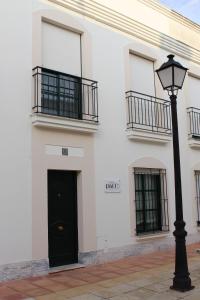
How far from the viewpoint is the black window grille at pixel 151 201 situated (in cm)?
992

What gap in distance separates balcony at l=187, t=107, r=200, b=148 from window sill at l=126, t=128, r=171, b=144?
1.28m

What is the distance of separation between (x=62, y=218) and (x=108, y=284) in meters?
2.02

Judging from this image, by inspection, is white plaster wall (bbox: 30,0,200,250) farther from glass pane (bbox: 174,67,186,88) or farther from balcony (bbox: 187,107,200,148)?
glass pane (bbox: 174,67,186,88)

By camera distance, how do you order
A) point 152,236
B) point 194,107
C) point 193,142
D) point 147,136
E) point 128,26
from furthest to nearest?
point 194,107 → point 193,142 → point 128,26 → point 147,136 → point 152,236

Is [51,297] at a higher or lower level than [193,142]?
lower

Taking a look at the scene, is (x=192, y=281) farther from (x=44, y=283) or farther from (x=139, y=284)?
(x=44, y=283)

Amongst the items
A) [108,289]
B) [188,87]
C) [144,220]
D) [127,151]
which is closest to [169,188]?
[144,220]

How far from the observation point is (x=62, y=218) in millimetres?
8289

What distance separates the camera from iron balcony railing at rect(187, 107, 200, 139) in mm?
11853

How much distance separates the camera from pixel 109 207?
353 inches

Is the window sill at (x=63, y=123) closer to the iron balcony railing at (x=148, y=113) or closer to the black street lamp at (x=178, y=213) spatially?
the iron balcony railing at (x=148, y=113)

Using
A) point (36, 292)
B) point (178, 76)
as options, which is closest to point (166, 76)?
point (178, 76)

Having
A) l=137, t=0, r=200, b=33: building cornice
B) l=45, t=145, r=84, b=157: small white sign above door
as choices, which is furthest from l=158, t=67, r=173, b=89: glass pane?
l=137, t=0, r=200, b=33: building cornice

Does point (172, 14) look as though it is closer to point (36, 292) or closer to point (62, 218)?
point (62, 218)
